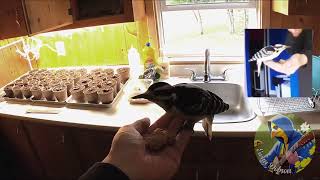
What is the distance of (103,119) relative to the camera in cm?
144

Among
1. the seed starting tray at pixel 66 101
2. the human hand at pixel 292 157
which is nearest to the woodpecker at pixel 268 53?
the human hand at pixel 292 157

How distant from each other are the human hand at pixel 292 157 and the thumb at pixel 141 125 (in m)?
0.69

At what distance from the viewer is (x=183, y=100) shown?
92cm

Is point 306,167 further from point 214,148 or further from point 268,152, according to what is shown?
point 214,148

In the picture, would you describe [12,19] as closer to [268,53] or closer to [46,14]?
[46,14]

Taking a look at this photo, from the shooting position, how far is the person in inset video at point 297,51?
136 centimetres

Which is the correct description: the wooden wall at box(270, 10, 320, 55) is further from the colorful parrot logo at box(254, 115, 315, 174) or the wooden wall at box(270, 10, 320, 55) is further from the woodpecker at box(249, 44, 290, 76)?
the colorful parrot logo at box(254, 115, 315, 174)

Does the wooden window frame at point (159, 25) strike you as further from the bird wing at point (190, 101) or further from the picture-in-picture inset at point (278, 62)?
the bird wing at point (190, 101)

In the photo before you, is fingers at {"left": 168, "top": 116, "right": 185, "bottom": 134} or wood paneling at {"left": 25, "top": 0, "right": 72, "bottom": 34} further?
wood paneling at {"left": 25, "top": 0, "right": 72, "bottom": 34}

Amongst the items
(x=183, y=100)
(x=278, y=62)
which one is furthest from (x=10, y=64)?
(x=278, y=62)

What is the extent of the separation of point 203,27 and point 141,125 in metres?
1.12

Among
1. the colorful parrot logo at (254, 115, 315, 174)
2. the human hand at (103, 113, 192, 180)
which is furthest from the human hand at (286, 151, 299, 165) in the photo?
the human hand at (103, 113, 192, 180)

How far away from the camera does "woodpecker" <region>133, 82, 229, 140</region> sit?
90 centimetres

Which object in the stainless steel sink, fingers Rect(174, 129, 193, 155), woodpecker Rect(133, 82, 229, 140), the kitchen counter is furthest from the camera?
the stainless steel sink
